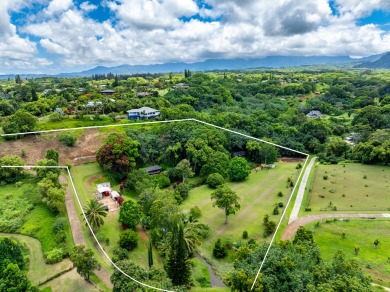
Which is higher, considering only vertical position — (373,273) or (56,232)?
(56,232)

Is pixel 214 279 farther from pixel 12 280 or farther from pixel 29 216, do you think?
pixel 29 216

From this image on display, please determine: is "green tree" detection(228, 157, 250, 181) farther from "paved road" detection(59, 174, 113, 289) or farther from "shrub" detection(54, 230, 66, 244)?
"shrub" detection(54, 230, 66, 244)

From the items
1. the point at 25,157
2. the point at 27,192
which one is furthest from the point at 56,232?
the point at 25,157

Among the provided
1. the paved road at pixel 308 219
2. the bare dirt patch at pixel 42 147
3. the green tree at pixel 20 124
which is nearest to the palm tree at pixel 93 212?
the bare dirt patch at pixel 42 147

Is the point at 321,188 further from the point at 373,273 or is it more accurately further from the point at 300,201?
the point at 373,273

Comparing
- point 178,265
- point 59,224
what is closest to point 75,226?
point 59,224

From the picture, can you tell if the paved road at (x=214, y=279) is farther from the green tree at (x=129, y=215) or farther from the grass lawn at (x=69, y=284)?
the grass lawn at (x=69, y=284)
